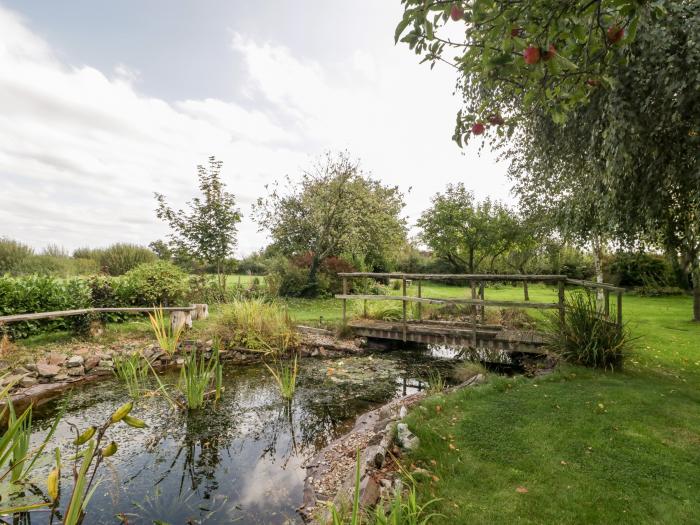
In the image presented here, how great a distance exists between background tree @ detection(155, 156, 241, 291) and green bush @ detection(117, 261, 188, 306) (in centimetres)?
148

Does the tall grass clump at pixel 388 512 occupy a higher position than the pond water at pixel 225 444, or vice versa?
the tall grass clump at pixel 388 512

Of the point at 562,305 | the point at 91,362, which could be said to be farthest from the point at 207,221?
the point at 562,305

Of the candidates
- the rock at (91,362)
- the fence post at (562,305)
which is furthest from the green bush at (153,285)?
the fence post at (562,305)

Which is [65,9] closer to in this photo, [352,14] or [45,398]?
[352,14]

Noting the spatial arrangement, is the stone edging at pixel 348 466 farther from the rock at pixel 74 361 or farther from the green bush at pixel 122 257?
the green bush at pixel 122 257

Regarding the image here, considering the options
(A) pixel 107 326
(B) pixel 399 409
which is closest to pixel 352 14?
(B) pixel 399 409

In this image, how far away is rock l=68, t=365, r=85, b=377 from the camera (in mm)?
6390

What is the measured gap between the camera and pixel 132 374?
19.6 ft

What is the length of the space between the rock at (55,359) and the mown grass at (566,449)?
245 inches

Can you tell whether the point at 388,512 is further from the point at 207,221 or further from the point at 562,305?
the point at 207,221

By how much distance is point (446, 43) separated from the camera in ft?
7.30

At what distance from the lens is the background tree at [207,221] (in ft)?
40.1

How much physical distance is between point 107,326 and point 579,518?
997 centimetres

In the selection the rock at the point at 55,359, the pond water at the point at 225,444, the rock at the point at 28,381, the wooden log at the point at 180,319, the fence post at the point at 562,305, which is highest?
the fence post at the point at 562,305
